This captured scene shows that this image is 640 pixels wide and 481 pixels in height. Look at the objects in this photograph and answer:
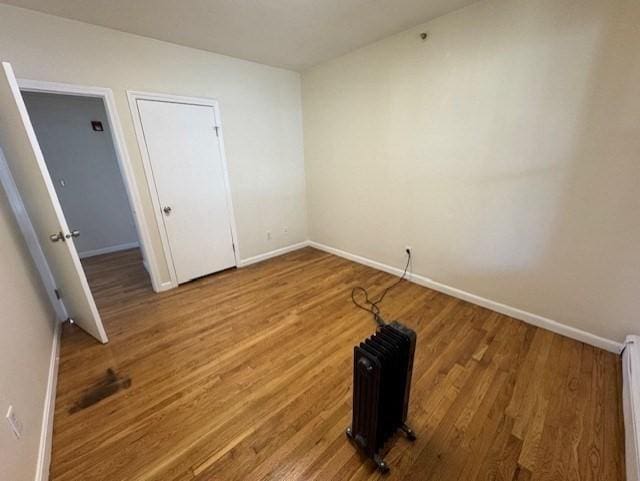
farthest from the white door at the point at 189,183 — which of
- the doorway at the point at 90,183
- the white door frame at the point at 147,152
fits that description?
the doorway at the point at 90,183

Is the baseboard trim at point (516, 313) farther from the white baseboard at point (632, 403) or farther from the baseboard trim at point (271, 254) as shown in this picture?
the baseboard trim at point (271, 254)

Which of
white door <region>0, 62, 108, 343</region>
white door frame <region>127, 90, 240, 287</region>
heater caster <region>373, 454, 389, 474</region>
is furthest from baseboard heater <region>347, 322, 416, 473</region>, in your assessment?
white door frame <region>127, 90, 240, 287</region>

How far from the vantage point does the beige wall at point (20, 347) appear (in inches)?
42.0

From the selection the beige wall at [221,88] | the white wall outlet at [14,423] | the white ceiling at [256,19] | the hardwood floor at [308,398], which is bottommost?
the hardwood floor at [308,398]

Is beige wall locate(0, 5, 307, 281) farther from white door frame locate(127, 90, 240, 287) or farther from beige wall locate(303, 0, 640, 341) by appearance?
beige wall locate(303, 0, 640, 341)

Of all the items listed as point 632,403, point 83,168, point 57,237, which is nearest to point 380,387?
point 632,403

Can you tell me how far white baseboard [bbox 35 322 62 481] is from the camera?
119 cm

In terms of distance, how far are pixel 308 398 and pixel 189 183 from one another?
2.55 m

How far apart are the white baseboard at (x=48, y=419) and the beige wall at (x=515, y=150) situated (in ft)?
9.90

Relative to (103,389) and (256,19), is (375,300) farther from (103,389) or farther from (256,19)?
(256,19)

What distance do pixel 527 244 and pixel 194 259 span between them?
3394 mm

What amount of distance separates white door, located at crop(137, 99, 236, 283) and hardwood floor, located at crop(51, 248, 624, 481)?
77 cm

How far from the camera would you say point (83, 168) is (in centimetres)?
399

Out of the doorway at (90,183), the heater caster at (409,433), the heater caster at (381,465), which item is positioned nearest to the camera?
the heater caster at (381,465)
